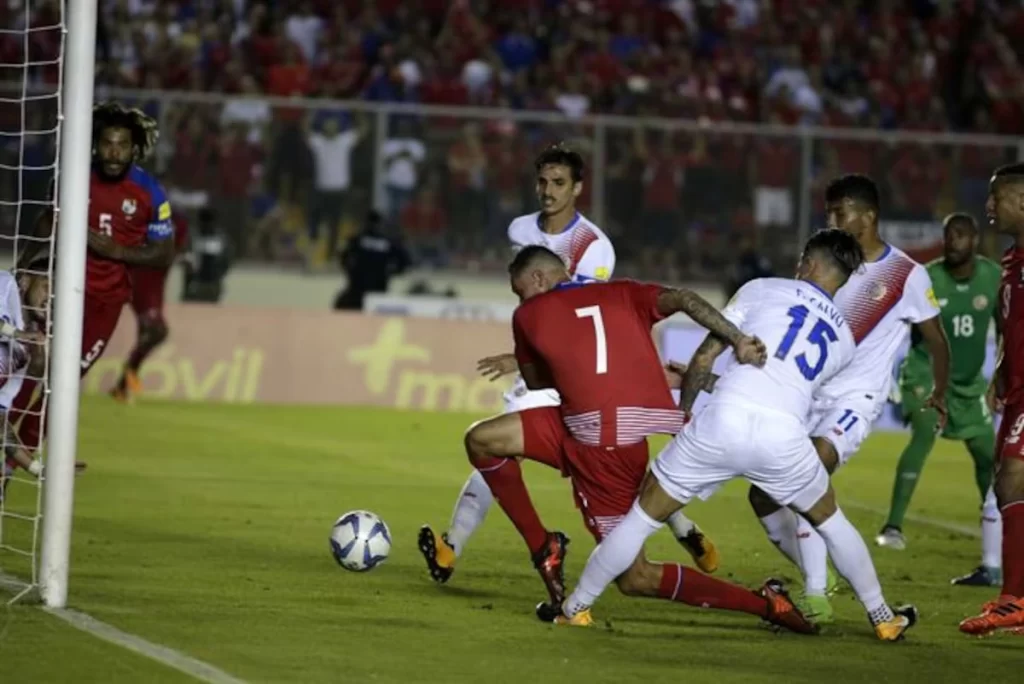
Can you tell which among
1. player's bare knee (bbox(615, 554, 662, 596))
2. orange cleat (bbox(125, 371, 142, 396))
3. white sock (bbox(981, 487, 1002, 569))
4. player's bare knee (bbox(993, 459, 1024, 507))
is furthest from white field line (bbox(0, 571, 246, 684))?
orange cleat (bbox(125, 371, 142, 396))

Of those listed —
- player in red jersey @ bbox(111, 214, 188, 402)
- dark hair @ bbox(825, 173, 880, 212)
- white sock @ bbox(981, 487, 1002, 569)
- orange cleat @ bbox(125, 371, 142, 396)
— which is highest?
dark hair @ bbox(825, 173, 880, 212)

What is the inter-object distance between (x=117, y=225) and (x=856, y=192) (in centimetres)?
493

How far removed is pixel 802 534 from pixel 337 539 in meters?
2.35

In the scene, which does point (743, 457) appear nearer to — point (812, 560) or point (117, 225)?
point (812, 560)

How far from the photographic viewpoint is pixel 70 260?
841 centimetres

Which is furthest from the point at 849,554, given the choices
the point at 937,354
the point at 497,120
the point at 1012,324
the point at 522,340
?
the point at 497,120

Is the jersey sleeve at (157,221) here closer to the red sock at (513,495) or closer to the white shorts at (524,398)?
the white shorts at (524,398)

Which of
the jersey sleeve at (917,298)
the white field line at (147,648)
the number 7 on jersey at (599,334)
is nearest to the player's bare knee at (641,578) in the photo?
the number 7 on jersey at (599,334)

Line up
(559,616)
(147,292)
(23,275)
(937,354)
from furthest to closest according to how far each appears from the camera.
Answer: (147,292) < (23,275) < (937,354) < (559,616)

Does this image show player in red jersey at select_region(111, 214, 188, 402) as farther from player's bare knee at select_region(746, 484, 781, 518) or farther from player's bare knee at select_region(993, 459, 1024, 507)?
player's bare knee at select_region(993, 459, 1024, 507)

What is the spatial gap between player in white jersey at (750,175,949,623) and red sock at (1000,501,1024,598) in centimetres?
81

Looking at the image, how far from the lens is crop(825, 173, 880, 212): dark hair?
33.2 feet

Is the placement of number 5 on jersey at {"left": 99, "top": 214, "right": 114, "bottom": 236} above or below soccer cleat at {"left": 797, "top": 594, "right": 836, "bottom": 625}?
above

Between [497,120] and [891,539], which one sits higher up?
[497,120]
